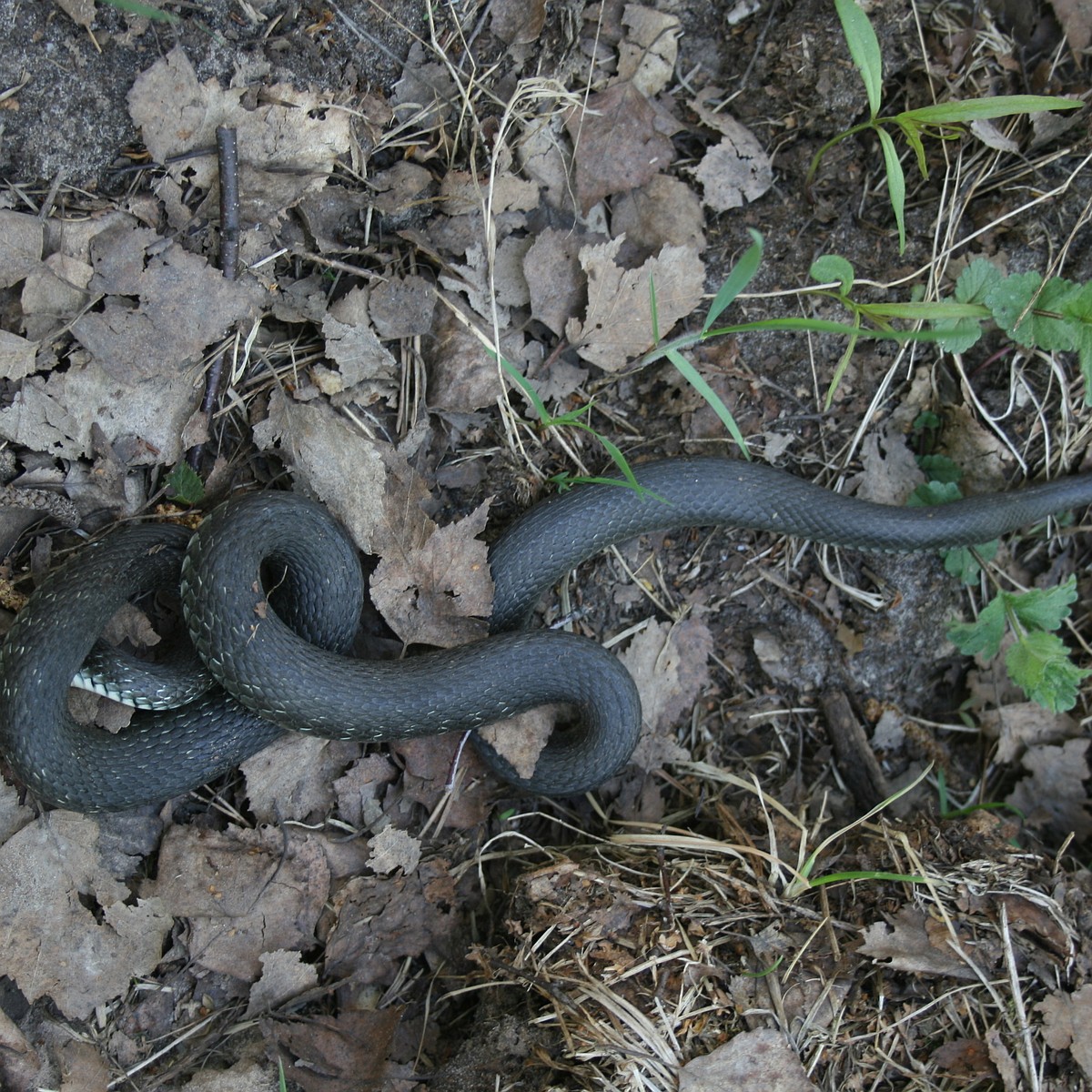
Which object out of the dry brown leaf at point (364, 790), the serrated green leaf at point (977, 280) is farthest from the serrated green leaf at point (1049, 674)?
the dry brown leaf at point (364, 790)

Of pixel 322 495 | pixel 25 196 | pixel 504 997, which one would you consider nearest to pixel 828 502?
pixel 322 495

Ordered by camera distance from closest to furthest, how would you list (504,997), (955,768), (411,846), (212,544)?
(212,544), (504,997), (411,846), (955,768)

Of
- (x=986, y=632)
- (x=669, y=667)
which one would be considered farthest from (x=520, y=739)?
(x=986, y=632)

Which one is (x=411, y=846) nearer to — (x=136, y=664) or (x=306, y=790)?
(x=306, y=790)

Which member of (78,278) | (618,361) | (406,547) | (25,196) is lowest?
(406,547)

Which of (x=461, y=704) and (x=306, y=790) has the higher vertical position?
(x=461, y=704)

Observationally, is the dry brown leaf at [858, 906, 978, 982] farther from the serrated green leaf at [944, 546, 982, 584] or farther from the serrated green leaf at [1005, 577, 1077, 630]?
the serrated green leaf at [944, 546, 982, 584]

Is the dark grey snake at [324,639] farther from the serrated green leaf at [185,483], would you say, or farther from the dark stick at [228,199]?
the dark stick at [228,199]

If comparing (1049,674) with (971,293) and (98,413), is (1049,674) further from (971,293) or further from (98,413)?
(98,413)
